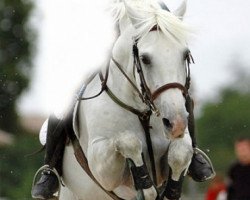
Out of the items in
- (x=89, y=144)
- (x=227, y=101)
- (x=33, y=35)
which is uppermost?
(x=89, y=144)

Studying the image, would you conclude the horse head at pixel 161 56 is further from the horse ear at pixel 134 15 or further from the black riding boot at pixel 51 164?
the black riding boot at pixel 51 164

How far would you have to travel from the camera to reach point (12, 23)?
55.2 metres

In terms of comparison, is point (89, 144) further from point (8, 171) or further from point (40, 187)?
point (8, 171)

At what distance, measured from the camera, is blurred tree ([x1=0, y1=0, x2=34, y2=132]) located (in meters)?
50.5

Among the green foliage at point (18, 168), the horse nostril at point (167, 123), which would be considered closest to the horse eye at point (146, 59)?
the horse nostril at point (167, 123)

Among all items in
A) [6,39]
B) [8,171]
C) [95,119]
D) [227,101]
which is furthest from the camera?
[6,39]

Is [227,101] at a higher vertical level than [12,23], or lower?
higher

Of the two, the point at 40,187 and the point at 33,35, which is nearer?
the point at 40,187

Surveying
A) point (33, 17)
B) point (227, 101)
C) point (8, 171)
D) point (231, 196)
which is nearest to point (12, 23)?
point (33, 17)

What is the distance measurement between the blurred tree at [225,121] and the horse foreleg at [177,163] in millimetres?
22119

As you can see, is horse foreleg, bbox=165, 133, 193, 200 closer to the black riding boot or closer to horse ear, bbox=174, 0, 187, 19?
horse ear, bbox=174, 0, 187, 19

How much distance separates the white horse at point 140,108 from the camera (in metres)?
8.35

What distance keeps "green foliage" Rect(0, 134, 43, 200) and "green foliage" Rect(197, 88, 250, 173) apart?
19.7ft

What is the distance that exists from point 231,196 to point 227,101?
29.2m
